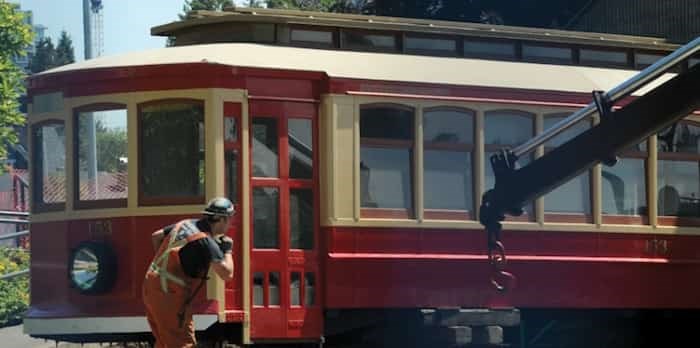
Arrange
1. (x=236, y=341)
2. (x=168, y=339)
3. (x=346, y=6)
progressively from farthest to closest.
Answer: (x=346, y=6), (x=236, y=341), (x=168, y=339)

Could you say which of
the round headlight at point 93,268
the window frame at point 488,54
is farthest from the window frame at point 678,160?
the round headlight at point 93,268

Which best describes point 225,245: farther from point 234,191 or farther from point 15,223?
point 15,223

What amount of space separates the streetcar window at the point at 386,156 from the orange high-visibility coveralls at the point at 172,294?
3.01 m

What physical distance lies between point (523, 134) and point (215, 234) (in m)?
4.36

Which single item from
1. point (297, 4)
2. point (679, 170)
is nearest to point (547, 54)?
point (679, 170)

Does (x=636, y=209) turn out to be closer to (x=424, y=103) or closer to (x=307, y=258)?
(x=424, y=103)

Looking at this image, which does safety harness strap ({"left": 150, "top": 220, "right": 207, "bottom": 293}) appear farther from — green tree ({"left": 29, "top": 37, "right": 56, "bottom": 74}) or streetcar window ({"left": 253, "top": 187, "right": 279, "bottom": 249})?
green tree ({"left": 29, "top": 37, "right": 56, "bottom": 74})

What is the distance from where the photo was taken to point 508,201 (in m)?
11.2

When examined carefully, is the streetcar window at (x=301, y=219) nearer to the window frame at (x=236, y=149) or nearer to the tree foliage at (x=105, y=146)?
the window frame at (x=236, y=149)

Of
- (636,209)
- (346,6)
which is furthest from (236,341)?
(346,6)

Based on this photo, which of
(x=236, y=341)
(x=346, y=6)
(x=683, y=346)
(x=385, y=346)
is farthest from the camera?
(x=346, y=6)

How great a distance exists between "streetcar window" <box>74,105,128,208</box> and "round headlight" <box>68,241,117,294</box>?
0.40 meters

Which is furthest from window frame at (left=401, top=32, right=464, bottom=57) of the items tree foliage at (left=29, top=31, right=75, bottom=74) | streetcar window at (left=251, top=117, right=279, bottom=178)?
tree foliage at (left=29, top=31, right=75, bottom=74)

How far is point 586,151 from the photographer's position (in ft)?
35.8
